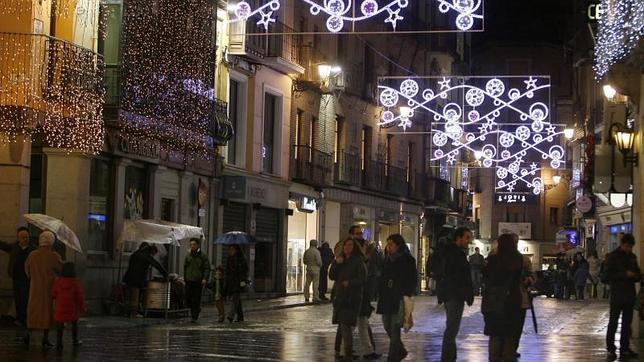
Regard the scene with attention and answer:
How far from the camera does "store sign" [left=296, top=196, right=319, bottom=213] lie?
4298 centimetres

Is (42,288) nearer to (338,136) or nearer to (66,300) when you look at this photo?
(66,300)

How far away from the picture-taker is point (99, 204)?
94.3 feet

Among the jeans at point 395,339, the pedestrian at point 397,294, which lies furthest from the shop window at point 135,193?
the jeans at point 395,339

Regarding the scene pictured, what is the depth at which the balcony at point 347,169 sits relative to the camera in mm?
46781

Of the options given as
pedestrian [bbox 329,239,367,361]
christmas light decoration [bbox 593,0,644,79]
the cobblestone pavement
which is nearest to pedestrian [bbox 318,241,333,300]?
the cobblestone pavement

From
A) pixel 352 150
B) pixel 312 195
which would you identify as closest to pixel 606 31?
pixel 312 195

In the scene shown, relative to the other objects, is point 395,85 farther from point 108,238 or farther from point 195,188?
point 108,238

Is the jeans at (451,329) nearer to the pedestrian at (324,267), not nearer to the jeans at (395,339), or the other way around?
the jeans at (395,339)

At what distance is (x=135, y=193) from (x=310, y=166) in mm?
13123

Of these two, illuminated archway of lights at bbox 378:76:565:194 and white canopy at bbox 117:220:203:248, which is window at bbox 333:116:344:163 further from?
white canopy at bbox 117:220:203:248

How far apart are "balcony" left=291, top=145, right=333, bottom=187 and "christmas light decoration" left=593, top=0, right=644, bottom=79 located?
59.2 feet

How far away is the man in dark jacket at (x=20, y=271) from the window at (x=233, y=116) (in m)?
15.4

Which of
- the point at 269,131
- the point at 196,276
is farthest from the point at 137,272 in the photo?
the point at 269,131

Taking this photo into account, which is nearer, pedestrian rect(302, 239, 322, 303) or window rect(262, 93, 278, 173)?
pedestrian rect(302, 239, 322, 303)
